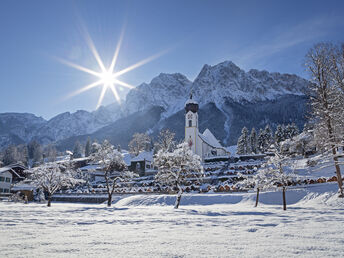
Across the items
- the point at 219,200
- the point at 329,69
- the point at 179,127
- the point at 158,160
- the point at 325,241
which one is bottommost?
the point at 219,200

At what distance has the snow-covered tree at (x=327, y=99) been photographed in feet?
45.4

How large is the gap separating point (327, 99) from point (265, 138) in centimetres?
4546

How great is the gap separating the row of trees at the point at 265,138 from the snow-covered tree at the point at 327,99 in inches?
1531

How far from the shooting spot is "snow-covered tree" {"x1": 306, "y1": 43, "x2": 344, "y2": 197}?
13828 millimetres

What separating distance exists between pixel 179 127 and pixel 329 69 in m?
160

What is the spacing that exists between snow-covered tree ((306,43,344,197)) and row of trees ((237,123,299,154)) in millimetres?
38893

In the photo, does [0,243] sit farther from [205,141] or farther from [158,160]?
[205,141]

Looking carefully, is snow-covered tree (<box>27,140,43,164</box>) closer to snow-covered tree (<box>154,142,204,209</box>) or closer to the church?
the church

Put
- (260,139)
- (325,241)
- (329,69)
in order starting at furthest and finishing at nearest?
1. (260,139)
2. (329,69)
3. (325,241)

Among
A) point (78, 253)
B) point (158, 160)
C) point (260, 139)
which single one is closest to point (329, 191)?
point (158, 160)

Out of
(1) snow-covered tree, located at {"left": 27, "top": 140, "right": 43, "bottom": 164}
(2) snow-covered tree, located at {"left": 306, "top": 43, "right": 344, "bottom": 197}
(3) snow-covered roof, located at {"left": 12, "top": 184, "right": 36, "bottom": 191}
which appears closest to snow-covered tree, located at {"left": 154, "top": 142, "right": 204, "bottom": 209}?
(2) snow-covered tree, located at {"left": 306, "top": 43, "right": 344, "bottom": 197}

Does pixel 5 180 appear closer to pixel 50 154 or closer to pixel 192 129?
pixel 192 129

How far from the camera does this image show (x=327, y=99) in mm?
16594

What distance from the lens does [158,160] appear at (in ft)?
83.1
